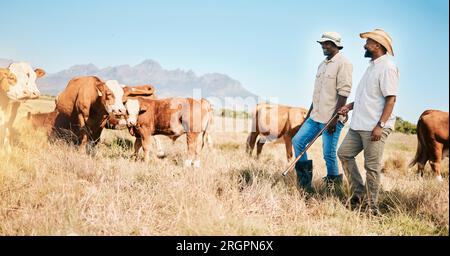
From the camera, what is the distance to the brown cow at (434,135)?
425 inches

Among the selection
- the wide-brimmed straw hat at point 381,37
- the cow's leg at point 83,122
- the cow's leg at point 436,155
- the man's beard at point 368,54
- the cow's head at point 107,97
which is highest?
the wide-brimmed straw hat at point 381,37

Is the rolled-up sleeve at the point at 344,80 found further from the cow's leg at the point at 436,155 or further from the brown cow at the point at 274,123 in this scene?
the cow's leg at the point at 436,155

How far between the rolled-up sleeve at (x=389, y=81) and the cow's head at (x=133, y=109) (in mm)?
5340

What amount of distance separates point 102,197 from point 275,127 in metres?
7.35

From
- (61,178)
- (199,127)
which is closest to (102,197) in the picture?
(61,178)

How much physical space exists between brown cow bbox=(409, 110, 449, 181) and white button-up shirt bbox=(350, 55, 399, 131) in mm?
6914

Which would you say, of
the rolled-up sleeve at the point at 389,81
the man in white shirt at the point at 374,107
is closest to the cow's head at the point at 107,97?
the man in white shirt at the point at 374,107

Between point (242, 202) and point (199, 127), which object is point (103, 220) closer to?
point (242, 202)

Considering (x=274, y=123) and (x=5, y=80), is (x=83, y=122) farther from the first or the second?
(x=274, y=123)

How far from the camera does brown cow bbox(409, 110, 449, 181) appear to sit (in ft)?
35.4

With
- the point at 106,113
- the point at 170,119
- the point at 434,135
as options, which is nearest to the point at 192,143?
the point at 170,119

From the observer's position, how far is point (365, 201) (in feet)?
17.8

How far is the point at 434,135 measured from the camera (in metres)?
10.9
